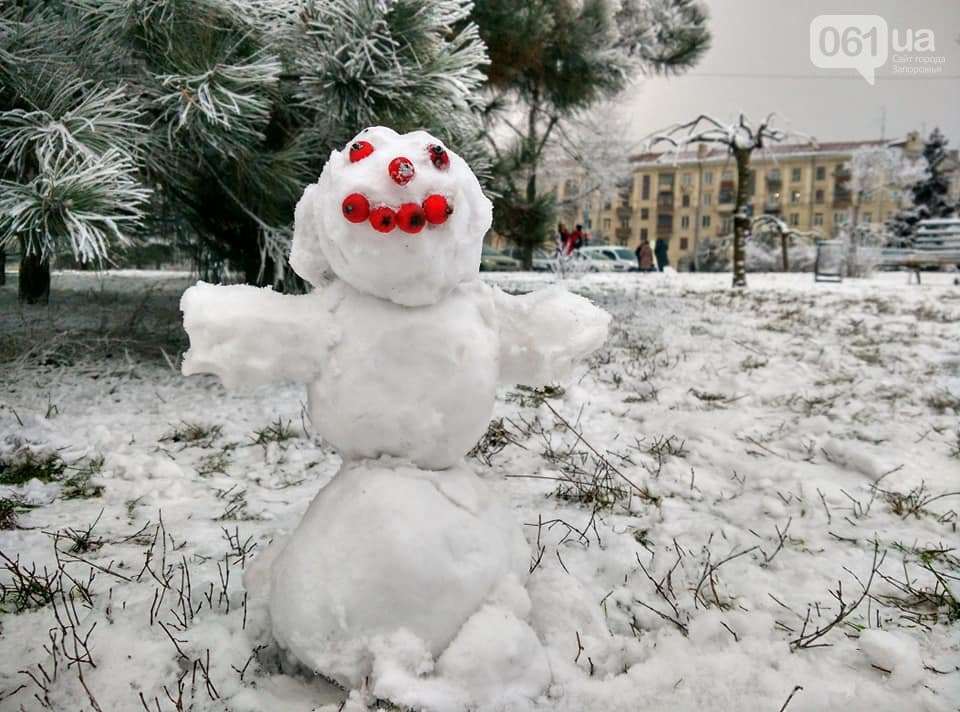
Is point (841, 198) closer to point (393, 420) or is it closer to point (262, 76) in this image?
point (262, 76)

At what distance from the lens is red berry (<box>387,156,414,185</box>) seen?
3.67 feet

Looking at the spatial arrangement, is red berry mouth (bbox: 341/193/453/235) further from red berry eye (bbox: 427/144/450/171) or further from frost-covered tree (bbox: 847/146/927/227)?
frost-covered tree (bbox: 847/146/927/227)

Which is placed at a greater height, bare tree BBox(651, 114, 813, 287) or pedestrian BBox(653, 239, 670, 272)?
bare tree BBox(651, 114, 813, 287)

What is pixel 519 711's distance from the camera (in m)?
1.09

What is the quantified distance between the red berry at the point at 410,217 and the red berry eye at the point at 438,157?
101 mm

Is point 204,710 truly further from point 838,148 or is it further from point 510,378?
point 838,148

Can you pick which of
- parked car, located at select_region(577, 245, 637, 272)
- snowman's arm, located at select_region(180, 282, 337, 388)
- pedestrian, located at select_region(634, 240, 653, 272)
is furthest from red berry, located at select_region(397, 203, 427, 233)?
pedestrian, located at select_region(634, 240, 653, 272)

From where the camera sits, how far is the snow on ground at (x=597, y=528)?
118 centimetres

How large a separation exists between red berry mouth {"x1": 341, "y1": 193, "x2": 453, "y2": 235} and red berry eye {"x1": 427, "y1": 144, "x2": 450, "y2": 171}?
7 cm

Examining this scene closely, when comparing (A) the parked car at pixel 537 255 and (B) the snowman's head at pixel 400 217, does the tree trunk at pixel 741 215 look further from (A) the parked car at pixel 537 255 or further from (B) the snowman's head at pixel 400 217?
(B) the snowman's head at pixel 400 217

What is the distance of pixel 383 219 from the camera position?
1.11 m

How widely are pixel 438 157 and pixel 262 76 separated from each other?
1627 mm

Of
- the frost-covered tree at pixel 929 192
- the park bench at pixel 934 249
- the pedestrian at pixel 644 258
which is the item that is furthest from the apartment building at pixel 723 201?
the park bench at pixel 934 249

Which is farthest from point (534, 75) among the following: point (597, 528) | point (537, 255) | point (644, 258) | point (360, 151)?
point (644, 258)
